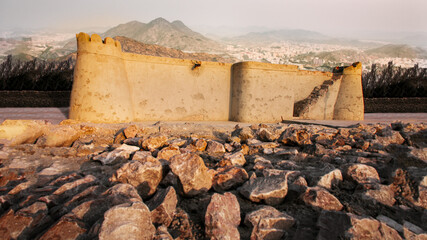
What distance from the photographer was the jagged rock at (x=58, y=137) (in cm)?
403

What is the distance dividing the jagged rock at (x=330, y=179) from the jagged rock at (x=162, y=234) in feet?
5.00

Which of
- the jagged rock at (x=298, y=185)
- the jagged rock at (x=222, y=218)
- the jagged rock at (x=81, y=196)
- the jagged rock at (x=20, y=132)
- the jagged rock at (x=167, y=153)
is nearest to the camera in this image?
the jagged rock at (x=222, y=218)

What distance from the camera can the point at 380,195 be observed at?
80.4 inches


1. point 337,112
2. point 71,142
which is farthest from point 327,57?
point 71,142

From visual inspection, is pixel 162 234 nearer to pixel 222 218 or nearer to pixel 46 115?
pixel 222 218

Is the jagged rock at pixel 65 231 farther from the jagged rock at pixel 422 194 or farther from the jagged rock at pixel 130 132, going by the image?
the jagged rock at pixel 130 132

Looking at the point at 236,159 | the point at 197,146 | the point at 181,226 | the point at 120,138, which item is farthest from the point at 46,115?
the point at 181,226

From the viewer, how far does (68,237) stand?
1.38 m

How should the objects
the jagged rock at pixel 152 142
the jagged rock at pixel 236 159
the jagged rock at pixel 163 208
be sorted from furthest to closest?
the jagged rock at pixel 152 142 < the jagged rock at pixel 236 159 < the jagged rock at pixel 163 208

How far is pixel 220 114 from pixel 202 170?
673 centimetres

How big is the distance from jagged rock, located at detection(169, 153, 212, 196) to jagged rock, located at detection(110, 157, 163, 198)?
0.78 ft

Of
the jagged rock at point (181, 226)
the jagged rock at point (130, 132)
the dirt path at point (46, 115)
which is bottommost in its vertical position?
the dirt path at point (46, 115)

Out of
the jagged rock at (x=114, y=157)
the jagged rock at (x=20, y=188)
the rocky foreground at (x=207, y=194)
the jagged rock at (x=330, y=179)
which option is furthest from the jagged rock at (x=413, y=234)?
the jagged rock at (x=20, y=188)

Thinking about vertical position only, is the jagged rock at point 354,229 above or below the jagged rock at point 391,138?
above
